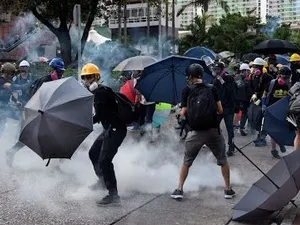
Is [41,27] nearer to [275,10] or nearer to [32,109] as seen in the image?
[32,109]

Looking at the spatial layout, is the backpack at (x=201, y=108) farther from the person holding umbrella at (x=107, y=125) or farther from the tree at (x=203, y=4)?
the tree at (x=203, y=4)

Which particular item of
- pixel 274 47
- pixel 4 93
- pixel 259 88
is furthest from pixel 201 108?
pixel 274 47

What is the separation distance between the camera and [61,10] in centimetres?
1969

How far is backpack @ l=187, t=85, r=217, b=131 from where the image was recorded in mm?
5609

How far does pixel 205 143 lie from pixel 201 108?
0.46 metres

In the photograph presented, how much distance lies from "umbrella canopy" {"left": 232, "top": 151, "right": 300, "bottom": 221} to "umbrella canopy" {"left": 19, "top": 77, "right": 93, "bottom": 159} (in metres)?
1.77

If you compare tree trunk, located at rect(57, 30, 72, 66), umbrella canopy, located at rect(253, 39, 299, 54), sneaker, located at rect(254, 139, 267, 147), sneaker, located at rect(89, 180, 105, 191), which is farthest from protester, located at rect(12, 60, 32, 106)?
tree trunk, located at rect(57, 30, 72, 66)

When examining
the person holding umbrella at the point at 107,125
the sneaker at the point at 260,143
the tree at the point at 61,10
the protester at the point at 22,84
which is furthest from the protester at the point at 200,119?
the tree at the point at 61,10

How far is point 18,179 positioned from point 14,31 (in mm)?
32666

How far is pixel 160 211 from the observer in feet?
18.0

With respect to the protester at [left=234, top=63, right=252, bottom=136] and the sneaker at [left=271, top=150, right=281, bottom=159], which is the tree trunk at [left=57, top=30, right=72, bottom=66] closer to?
the protester at [left=234, top=63, right=252, bottom=136]

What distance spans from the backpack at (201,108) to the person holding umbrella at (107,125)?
2.60ft

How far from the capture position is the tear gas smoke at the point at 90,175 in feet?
20.2

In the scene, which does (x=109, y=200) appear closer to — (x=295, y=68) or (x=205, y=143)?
(x=205, y=143)
